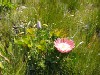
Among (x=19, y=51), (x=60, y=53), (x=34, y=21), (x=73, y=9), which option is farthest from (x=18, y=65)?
(x=73, y=9)

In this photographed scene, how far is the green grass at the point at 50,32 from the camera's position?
2.44 meters

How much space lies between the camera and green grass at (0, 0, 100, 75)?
2.44 m

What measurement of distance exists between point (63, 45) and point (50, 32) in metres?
0.20

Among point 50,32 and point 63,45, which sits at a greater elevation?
point 50,32

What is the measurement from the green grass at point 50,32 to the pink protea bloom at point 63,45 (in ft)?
0.25

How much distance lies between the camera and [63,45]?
2.42 metres

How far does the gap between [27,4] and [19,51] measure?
4.12ft

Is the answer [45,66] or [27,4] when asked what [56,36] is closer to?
[45,66]

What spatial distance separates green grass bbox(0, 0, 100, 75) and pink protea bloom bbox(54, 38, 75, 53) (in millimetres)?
77

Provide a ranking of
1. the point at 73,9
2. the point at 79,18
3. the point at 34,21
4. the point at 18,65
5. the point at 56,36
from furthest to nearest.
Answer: the point at 73,9
the point at 79,18
the point at 34,21
the point at 56,36
the point at 18,65

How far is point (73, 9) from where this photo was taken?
3771 millimetres

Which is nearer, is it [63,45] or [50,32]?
[63,45]

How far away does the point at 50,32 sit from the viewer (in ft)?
8.34

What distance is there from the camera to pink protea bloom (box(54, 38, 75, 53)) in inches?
93.2
